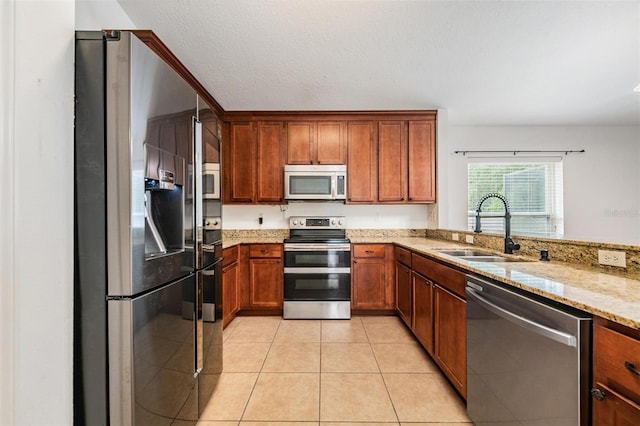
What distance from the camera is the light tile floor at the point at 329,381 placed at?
1.70 meters

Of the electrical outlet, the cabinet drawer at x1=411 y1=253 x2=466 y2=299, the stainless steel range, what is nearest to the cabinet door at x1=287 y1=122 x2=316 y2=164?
the stainless steel range

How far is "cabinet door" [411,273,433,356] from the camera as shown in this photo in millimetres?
2242

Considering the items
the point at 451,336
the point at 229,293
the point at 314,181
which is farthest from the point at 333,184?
the point at 451,336

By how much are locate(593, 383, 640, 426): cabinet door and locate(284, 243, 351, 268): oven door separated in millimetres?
2449

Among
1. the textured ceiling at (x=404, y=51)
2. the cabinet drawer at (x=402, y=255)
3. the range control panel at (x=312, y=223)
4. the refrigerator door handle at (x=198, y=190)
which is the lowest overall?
the cabinet drawer at (x=402, y=255)

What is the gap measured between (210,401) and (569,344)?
197 cm

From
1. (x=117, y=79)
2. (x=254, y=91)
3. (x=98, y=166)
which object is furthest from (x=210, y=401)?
(x=254, y=91)

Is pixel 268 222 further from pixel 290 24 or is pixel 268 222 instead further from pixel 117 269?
pixel 117 269

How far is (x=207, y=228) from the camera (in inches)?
65.9

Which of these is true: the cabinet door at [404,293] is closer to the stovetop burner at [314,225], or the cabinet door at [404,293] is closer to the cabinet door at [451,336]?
the cabinet door at [451,336]

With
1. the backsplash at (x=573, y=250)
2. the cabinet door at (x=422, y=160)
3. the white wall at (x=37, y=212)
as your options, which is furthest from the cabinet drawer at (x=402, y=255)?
the white wall at (x=37, y=212)

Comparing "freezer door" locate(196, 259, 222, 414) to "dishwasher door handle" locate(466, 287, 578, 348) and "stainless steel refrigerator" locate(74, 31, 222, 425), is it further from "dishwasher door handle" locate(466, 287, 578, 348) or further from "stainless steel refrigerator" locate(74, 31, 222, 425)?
"dishwasher door handle" locate(466, 287, 578, 348)

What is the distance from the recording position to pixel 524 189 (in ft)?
14.2

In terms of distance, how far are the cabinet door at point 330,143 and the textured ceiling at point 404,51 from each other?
27cm
